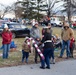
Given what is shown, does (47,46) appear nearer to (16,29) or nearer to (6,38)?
(6,38)

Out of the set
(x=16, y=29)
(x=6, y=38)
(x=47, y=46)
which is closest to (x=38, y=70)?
(x=47, y=46)

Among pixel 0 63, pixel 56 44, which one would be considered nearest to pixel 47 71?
pixel 0 63

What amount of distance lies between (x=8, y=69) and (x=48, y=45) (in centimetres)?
173

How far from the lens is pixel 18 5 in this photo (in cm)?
7875

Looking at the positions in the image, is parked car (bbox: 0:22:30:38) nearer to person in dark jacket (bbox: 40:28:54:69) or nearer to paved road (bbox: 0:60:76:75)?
paved road (bbox: 0:60:76:75)

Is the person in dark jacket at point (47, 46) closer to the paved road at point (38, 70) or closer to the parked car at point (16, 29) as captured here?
the paved road at point (38, 70)

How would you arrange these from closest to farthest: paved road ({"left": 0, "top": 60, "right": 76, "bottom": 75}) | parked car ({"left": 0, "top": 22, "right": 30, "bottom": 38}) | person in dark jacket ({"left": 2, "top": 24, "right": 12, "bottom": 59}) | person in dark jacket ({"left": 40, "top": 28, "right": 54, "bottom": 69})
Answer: paved road ({"left": 0, "top": 60, "right": 76, "bottom": 75}) → person in dark jacket ({"left": 40, "top": 28, "right": 54, "bottom": 69}) → person in dark jacket ({"left": 2, "top": 24, "right": 12, "bottom": 59}) → parked car ({"left": 0, "top": 22, "right": 30, "bottom": 38})

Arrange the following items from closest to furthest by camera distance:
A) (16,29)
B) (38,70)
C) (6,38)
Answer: (38,70) → (6,38) → (16,29)

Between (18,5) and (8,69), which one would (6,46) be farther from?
(18,5)

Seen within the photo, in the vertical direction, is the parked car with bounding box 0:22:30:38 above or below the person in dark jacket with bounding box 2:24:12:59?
below

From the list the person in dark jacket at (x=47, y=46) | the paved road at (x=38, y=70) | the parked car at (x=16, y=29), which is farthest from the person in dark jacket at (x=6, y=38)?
the parked car at (x=16, y=29)

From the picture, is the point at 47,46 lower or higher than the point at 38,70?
higher

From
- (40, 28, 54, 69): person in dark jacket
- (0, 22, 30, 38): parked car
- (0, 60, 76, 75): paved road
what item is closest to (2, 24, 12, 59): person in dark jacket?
(0, 60, 76, 75): paved road

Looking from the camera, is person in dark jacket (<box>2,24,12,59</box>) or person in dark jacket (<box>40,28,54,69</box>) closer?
person in dark jacket (<box>40,28,54,69</box>)
